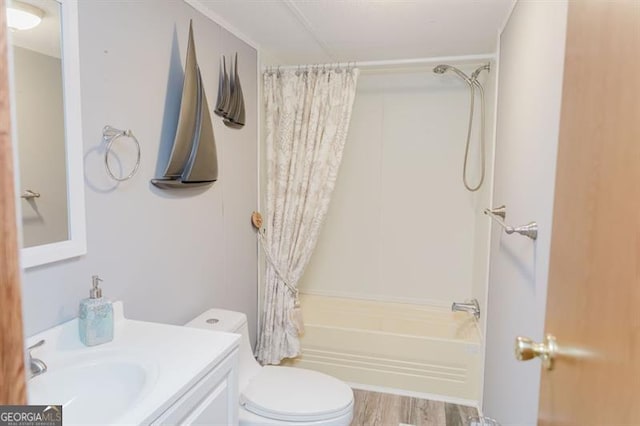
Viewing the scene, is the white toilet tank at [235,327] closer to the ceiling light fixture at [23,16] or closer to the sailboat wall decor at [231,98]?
the sailboat wall decor at [231,98]

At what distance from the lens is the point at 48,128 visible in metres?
1.20

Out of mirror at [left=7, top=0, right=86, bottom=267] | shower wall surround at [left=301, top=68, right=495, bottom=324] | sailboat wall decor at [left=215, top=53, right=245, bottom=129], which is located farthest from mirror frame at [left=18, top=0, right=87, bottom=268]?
shower wall surround at [left=301, top=68, right=495, bottom=324]

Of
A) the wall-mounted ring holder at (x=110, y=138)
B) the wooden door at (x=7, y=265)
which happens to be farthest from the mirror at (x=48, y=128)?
the wooden door at (x=7, y=265)

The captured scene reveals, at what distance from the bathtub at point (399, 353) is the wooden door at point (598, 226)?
5.57 feet

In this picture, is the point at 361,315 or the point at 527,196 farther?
the point at 361,315

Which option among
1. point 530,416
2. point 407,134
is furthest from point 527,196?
point 407,134

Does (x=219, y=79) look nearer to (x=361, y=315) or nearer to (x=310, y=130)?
(x=310, y=130)

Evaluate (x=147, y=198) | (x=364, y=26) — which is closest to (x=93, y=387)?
(x=147, y=198)

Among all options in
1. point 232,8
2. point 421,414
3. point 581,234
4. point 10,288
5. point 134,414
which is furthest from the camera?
point 421,414

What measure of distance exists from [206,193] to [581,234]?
1685mm

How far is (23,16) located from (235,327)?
4.66 ft

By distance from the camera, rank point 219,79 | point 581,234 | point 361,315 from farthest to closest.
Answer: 1. point 361,315
2. point 219,79
3. point 581,234

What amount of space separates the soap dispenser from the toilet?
581 mm

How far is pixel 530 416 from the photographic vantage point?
1.27 metres
